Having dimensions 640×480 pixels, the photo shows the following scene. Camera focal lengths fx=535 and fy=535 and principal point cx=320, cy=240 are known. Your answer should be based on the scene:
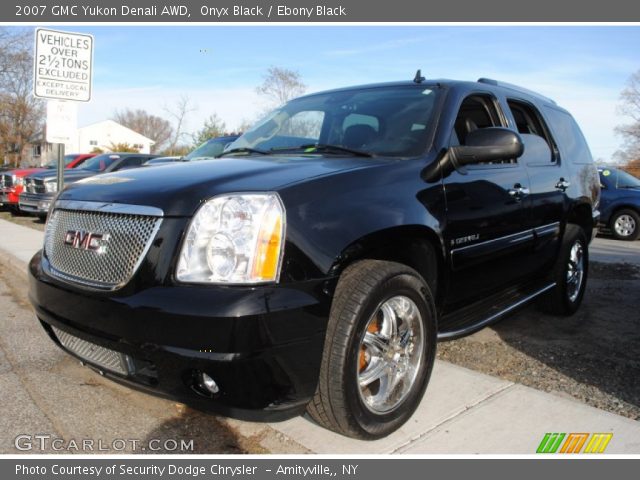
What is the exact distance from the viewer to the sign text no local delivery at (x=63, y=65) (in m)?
5.96

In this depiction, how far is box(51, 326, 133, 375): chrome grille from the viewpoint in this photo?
228cm

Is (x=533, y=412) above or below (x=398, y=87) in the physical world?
below

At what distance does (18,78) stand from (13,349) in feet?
133

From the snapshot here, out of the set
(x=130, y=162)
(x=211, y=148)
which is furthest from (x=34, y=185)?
(x=211, y=148)

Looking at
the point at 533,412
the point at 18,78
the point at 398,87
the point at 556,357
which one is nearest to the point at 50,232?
the point at 398,87

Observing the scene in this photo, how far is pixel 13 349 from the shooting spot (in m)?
3.90

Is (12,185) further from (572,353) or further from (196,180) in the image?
(572,353)

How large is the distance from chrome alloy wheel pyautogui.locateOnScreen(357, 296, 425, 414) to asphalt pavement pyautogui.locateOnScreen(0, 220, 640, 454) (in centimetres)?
19

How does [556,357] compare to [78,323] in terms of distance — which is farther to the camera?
[556,357]

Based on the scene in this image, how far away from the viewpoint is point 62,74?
6160mm

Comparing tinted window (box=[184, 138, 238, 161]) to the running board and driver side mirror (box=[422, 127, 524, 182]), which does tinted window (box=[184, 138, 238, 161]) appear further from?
driver side mirror (box=[422, 127, 524, 182])

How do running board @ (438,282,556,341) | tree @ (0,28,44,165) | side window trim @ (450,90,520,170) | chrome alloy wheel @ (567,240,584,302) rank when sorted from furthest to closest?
tree @ (0,28,44,165) → chrome alloy wheel @ (567,240,584,302) → side window trim @ (450,90,520,170) → running board @ (438,282,556,341)

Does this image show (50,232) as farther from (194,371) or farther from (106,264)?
(194,371)

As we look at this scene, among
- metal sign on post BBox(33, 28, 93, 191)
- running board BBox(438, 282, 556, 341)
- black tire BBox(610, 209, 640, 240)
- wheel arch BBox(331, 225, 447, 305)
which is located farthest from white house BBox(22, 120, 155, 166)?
→ wheel arch BBox(331, 225, 447, 305)
